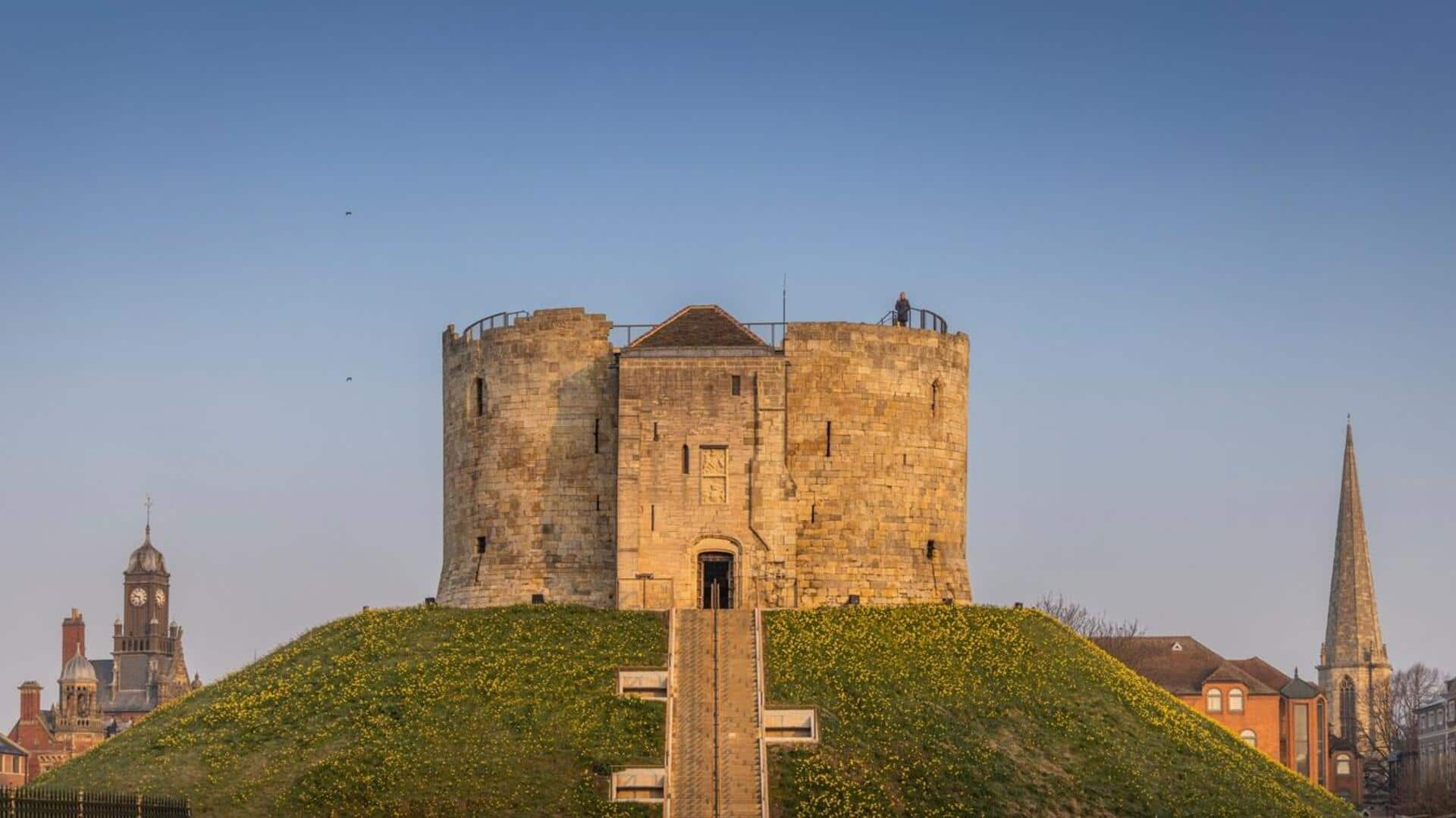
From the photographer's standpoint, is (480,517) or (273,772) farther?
(480,517)

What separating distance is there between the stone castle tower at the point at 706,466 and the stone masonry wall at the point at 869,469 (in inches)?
2.0

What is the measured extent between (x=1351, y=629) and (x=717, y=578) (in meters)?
124

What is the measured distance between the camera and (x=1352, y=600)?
595ft

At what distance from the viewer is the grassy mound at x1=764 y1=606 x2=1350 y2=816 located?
184 ft

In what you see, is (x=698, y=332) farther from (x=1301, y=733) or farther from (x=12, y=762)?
(x=12, y=762)

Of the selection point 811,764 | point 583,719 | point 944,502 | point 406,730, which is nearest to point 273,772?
point 406,730

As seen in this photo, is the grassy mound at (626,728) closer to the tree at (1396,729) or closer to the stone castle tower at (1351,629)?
the tree at (1396,729)

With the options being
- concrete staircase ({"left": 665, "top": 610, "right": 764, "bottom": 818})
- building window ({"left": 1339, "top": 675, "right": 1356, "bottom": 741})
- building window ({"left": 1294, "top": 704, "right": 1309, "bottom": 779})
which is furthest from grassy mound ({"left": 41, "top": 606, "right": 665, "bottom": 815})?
building window ({"left": 1339, "top": 675, "right": 1356, "bottom": 741})

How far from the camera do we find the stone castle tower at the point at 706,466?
222ft

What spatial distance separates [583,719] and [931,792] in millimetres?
9131

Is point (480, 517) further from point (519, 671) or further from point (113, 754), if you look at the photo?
point (113, 754)

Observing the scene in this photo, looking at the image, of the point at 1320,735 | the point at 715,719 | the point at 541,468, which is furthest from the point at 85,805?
the point at 1320,735

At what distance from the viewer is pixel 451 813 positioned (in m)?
54.0

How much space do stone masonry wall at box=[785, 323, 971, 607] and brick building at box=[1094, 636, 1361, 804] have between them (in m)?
48.0
